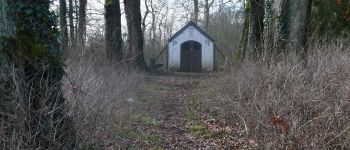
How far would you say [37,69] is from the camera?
16.1 feet

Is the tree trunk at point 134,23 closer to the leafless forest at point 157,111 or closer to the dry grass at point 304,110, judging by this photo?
the leafless forest at point 157,111

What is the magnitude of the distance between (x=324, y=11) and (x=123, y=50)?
8911 millimetres

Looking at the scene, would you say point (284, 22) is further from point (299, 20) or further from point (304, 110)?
point (304, 110)

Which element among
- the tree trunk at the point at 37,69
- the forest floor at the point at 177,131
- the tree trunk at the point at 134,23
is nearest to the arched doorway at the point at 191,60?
the tree trunk at the point at 134,23

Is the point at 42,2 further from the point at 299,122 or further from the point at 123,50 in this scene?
the point at 123,50

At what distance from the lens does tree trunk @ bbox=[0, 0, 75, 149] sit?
15.0ft

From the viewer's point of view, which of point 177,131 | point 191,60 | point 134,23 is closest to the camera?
point 177,131

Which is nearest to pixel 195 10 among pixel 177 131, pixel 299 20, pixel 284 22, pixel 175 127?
pixel 284 22

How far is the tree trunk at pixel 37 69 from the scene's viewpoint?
4570mm

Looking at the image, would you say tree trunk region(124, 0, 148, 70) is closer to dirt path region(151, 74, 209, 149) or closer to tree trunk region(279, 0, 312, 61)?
dirt path region(151, 74, 209, 149)

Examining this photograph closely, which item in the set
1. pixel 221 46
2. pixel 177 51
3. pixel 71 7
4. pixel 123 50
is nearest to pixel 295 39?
pixel 123 50

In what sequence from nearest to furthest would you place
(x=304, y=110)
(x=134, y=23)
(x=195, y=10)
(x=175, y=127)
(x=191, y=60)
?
(x=304, y=110)
(x=175, y=127)
(x=134, y=23)
(x=191, y=60)
(x=195, y=10)

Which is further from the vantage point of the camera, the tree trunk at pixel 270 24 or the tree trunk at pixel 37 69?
the tree trunk at pixel 270 24

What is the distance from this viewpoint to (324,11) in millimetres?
18172
